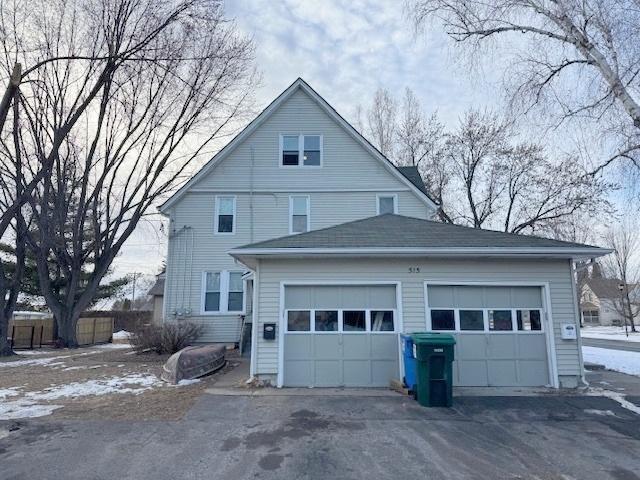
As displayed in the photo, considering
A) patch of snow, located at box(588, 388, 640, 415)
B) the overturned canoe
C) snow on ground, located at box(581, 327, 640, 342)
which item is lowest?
snow on ground, located at box(581, 327, 640, 342)

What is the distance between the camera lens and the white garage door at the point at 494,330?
9.14 m

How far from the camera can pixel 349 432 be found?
6.11 metres

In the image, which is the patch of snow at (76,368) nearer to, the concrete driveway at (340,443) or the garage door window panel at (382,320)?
the concrete driveway at (340,443)

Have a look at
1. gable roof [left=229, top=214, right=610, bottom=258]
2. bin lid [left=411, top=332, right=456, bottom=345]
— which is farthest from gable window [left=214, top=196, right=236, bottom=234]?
bin lid [left=411, top=332, right=456, bottom=345]

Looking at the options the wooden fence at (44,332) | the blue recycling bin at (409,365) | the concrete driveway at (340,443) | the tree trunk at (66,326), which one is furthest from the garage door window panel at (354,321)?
the wooden fence at (44,332)

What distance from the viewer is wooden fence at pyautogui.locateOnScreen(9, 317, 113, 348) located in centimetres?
1959

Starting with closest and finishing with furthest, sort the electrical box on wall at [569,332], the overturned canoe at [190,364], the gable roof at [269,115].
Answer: the electrical box on wall at [569,332] → the overturned canoe at [190,364] → the gable roof at [269,115]

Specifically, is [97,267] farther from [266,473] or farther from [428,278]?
[266,473]

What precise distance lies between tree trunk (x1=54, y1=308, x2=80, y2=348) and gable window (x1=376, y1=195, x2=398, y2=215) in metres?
14.4

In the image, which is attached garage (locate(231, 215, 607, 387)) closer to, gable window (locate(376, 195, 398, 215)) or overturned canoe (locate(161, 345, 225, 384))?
overturned canoe (locate(161, 345, 225, 384))

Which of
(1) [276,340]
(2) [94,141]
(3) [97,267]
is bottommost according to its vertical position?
(1) [276,340]

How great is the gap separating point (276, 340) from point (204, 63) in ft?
43.2

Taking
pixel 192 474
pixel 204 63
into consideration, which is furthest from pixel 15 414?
pixel 204 63

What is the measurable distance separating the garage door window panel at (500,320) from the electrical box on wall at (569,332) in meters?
1.11
